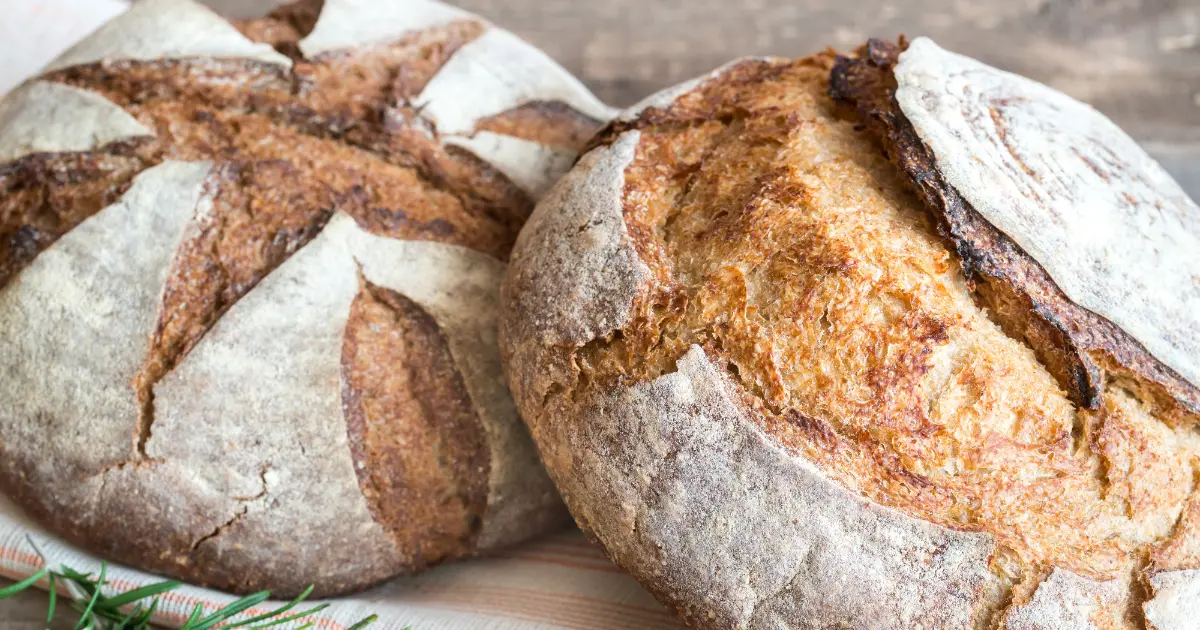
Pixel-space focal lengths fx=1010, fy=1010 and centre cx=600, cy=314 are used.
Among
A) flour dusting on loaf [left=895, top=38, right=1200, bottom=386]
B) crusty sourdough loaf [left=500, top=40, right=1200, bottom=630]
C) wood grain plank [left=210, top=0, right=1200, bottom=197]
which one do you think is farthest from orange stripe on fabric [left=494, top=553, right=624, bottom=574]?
wood grain plank [left=210, top=0, right=1200, bottom=197]

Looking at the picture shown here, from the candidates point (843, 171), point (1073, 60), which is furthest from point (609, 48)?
point (843, 171)

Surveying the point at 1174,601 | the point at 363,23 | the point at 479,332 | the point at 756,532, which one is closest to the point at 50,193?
the point at 363,23

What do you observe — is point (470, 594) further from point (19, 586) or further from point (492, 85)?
point (492, 85)

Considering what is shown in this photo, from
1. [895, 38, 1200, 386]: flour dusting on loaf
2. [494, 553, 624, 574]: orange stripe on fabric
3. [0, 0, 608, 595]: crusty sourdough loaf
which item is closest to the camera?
[895, 38, 1200, 386]: flour dusting on loaf

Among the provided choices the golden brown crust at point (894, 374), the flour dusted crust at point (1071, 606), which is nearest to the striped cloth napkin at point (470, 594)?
the golden brown crust at point (894, 374)

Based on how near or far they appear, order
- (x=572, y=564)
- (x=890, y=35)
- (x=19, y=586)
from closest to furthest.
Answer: (x=19, y=586)
(x=572, y=564)
(x=890, y=35)

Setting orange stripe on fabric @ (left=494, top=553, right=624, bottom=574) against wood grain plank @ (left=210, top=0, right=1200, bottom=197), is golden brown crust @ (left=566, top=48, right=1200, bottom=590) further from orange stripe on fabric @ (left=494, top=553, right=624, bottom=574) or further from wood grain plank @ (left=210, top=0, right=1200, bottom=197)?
wood grain plank @ (left=210, top=0, right=1200, bottom=197)

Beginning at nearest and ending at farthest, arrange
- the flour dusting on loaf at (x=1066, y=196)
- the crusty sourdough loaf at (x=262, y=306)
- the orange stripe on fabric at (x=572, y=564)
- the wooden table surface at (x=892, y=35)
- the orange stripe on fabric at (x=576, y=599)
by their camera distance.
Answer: the flour dusting on loaf at (x=1066, y=196) < the crusty sourdough loaf at (x=262, y=306) < the orange stripe on fabric at (x=576, y=599) < the orange stripe on fabric at (x=572, y=564) < the wooden table surface at (x=892, y=35)

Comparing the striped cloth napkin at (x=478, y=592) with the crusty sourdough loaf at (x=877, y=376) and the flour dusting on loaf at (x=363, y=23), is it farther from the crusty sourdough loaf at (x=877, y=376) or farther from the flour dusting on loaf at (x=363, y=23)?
the flour dusting on loaf at (x=363, y=23)
